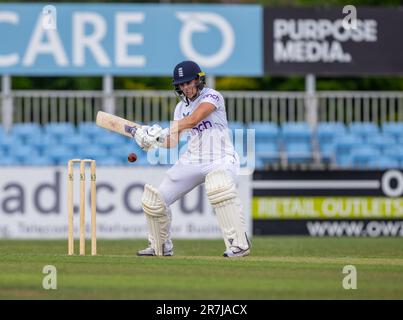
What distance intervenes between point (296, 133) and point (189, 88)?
7.97m

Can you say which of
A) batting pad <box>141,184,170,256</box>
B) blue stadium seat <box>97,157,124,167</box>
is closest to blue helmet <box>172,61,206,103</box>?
batting pad <box>141,184,170,256</box>

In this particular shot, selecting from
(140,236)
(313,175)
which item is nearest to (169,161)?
(140,236)

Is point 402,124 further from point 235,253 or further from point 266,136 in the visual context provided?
point 235,253

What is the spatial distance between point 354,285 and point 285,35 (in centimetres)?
1112

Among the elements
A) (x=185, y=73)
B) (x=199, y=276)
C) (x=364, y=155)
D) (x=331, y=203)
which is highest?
(x=185, y=73)

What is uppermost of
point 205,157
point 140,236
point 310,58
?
point 310,58

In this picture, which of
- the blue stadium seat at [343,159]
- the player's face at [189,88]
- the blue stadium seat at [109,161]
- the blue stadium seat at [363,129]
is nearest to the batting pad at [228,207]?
the player's face at [189,88]

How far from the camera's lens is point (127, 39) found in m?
18.9

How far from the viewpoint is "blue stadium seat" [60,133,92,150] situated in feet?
59.5

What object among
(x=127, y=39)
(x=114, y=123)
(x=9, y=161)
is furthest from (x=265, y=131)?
(x=114, y=123)

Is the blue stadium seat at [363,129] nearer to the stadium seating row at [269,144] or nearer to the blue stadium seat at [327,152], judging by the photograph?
the stadium seating row at [269,144]

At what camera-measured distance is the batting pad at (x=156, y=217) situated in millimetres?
10578

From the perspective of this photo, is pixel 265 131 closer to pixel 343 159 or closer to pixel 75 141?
pixel 343 159
